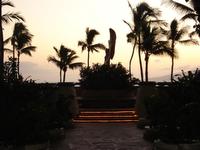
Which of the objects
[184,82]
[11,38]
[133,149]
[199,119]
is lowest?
[133,149]

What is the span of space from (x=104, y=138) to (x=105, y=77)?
1352 centimetres

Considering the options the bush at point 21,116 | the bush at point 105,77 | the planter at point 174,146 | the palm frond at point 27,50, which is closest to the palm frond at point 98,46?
the palm frond at point 27,50

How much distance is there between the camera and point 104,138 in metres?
16.1

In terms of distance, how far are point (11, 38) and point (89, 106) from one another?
24170 millimetres

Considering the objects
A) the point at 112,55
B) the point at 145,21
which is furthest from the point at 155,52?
the point at 112,55

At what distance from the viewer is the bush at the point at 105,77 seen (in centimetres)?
2917

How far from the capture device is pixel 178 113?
13188 mm

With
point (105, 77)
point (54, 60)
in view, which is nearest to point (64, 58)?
point (54, 60)

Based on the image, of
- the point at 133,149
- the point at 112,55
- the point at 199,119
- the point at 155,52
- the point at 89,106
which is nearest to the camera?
the point at 199,119

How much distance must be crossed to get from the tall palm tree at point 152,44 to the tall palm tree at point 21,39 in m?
10.7

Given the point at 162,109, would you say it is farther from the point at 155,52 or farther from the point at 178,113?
the point at 155,52

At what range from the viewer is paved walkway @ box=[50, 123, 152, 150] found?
14078 mm

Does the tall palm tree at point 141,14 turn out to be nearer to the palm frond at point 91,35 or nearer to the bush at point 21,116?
the palm frond at point 91,35

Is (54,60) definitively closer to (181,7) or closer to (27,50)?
(27,50)
